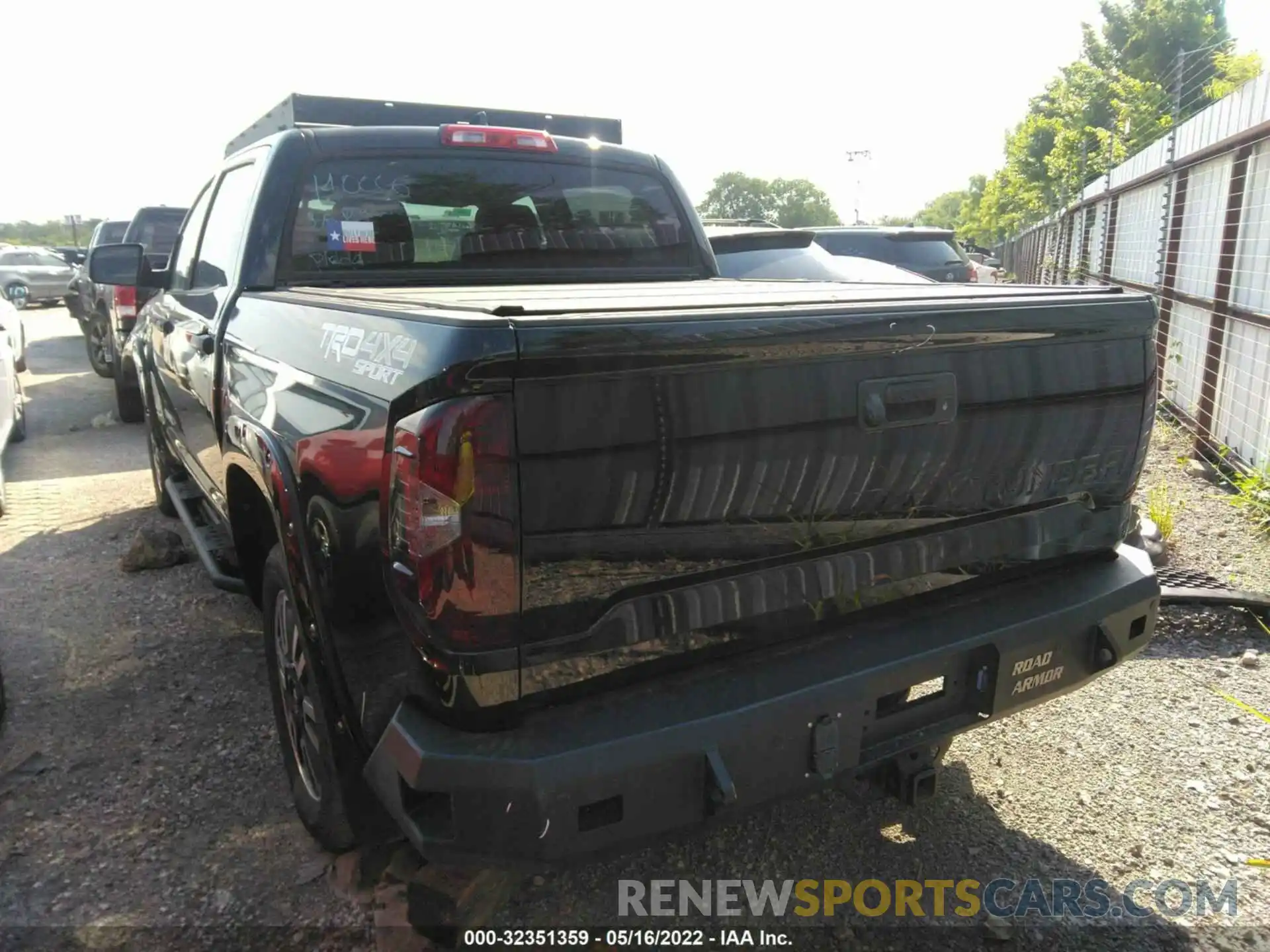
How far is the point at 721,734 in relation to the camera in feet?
6.42

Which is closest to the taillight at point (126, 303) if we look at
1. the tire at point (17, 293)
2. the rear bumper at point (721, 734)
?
the rear bumper at point (721, 734)

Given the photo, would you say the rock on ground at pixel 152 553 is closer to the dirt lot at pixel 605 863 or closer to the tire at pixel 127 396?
the dirt lot at pixel 605 863

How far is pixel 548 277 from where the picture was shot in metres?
3.82

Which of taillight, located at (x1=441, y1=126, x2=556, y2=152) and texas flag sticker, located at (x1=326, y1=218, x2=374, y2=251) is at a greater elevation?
taillight, located at (x1=441, y1=126, x2=556, y2=152)

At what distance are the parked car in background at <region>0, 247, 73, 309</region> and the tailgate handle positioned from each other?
88.1ft

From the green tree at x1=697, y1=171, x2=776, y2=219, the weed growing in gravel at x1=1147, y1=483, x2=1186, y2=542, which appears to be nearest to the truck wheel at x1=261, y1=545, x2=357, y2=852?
the weed growing in gravel at x1=1147, y1=483, x2=1186, y2=542

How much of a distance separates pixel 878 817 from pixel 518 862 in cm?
158

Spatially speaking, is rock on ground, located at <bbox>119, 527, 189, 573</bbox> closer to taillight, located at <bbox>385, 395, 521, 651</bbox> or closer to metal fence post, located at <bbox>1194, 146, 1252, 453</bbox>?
taillight, located at <bbox>385, 395, 521, 651</bbox>

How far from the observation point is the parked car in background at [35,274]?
24.0 meters

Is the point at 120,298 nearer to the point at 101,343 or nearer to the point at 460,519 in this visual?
the point at 101,343

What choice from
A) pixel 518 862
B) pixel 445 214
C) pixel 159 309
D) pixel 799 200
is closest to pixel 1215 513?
pixel 445 214

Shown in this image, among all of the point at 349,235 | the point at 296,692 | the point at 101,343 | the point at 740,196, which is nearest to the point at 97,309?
the point at 101,343

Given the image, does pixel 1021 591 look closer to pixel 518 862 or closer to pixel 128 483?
pixel 518 862

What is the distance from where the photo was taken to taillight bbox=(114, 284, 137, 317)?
830 centimetres
